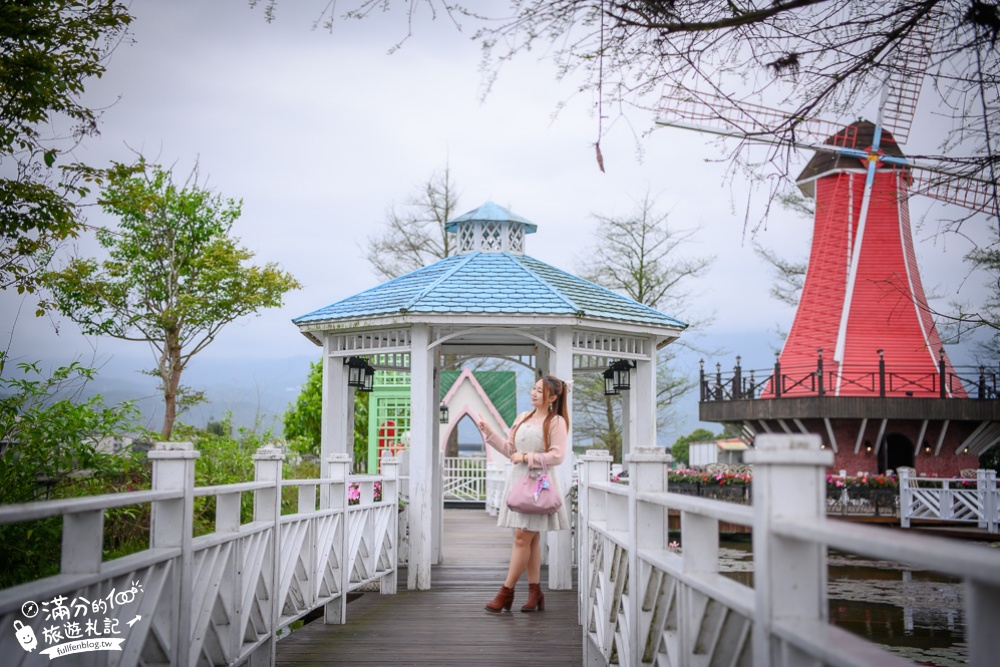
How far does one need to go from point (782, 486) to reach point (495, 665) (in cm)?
397

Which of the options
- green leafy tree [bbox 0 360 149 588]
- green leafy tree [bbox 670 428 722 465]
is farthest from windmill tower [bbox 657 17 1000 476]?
green leafy tree [bbox 670 428 722 465]

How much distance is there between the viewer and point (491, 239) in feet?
39.3

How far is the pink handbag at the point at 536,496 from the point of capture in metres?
7.17

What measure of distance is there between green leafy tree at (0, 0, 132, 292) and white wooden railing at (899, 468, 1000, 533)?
649 inches

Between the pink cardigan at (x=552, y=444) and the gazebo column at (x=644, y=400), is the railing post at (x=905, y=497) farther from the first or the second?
the pink cardigan at (x=552, y=444)

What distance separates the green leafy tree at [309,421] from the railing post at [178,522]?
597 inches

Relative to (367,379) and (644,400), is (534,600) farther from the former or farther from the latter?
(367,379)

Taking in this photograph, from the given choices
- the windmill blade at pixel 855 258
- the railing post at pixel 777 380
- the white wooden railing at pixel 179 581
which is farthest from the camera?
the railing post at pixel 777 380

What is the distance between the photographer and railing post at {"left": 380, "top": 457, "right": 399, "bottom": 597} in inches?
367

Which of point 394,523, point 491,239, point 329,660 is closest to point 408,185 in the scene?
point 491,239

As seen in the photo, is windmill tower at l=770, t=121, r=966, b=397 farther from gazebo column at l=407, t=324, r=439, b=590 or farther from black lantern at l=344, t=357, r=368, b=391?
gazebo column at l=407, t=324, r=439, b=590

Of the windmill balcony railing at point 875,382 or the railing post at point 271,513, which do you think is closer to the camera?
the railing post at point 271,513

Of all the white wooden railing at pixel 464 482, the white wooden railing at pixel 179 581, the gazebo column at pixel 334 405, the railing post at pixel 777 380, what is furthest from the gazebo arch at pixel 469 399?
the white wooden railing at pixel 179 581

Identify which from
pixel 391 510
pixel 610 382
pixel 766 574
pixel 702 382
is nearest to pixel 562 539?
pixel 391 510
